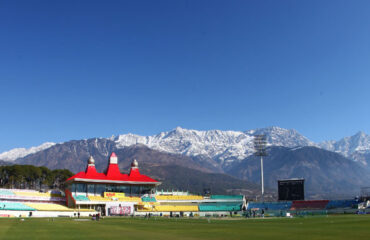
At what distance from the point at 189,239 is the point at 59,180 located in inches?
6017

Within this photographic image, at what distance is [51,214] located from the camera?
9462 centimetres

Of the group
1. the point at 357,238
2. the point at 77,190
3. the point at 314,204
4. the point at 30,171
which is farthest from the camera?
the point at 30,171

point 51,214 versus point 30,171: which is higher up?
point 30,171

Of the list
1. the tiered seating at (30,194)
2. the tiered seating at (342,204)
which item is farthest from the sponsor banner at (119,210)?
the tiered seating at (342,204)

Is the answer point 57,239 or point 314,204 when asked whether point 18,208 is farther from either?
point 314,204

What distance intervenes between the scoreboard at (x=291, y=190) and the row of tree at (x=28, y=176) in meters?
92.3

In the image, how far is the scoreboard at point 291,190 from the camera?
391 ft

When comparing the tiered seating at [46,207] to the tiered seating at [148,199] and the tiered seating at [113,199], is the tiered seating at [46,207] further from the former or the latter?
the tiered seating at [148,199]

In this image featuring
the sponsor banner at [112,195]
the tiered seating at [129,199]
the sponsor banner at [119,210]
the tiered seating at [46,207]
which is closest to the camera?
the tiered seating at [46,207]

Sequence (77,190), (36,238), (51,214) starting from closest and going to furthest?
1. (36,238)
2. (51,214)
3. (77,190)

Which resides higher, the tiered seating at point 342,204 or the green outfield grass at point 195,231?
the green outfield grass at point 195,231

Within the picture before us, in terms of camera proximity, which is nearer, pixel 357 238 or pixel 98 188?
pixel 357 238

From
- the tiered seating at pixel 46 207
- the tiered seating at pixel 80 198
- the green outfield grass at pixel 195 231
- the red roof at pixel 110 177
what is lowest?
the tiered seating at pixel 46 207

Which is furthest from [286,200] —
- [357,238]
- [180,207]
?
[357,238]
